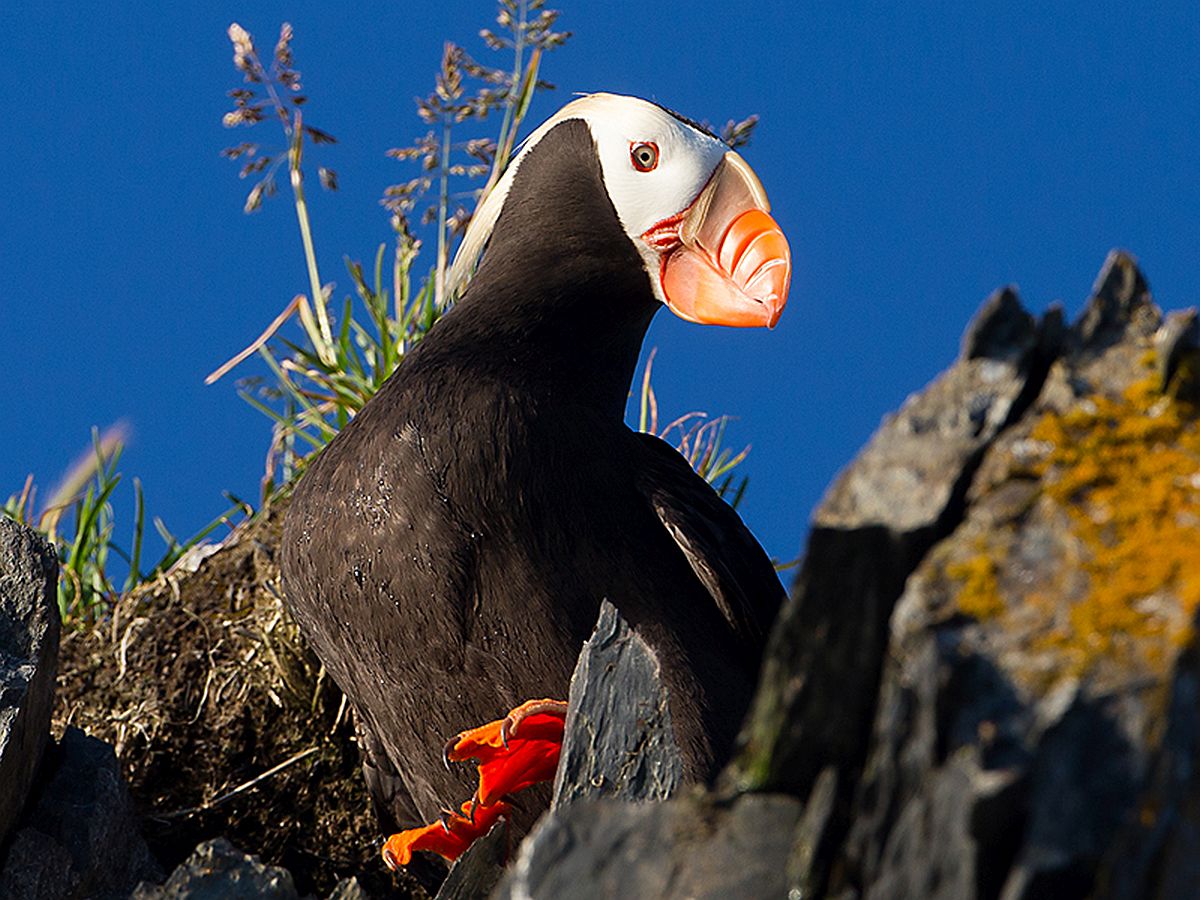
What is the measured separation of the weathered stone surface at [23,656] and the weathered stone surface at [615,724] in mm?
1526

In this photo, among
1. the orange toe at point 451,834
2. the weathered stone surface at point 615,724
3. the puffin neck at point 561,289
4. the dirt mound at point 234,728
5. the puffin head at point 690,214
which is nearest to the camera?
the weathered stone surface at point 615,724

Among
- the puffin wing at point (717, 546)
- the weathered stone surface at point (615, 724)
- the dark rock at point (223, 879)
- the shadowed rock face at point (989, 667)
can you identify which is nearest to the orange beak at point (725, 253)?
the puffin wing at point (717, 546)

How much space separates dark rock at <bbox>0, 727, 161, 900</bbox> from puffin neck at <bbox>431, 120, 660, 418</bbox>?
4.81ft

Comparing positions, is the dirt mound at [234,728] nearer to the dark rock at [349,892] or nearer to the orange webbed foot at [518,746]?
the orange webbed foot at [518,746]

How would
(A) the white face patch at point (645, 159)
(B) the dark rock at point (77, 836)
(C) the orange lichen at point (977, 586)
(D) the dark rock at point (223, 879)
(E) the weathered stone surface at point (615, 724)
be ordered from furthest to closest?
1. (A) the white face patch at point (645, 159)
2. (B) the dark rock at point (77, 836)
3. (E) the weathered stone surface at point (615, 724)
4. (D) the dark rock at point (223, 879)
5. (C) the orange lichen at point (977, 586)

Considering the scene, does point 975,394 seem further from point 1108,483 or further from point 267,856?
point 267,856

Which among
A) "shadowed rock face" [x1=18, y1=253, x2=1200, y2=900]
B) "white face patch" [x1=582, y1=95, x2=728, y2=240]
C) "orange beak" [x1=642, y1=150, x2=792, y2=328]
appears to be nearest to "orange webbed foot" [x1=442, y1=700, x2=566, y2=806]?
"orange beak" [x1=642, y1=150, x2=792, y2=328]

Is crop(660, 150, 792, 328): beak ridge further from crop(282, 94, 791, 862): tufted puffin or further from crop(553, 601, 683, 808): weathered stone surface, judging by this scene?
crop(553, 601, 683, 808): weathered stone surface

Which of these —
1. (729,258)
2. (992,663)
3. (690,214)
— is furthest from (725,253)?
(992,663)

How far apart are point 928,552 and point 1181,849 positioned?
40cm

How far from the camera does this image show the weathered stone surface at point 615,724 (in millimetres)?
2926

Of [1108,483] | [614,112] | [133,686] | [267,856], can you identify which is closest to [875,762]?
[1108,483]

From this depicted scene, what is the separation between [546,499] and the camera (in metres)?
4.05

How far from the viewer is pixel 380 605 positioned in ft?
13.5
